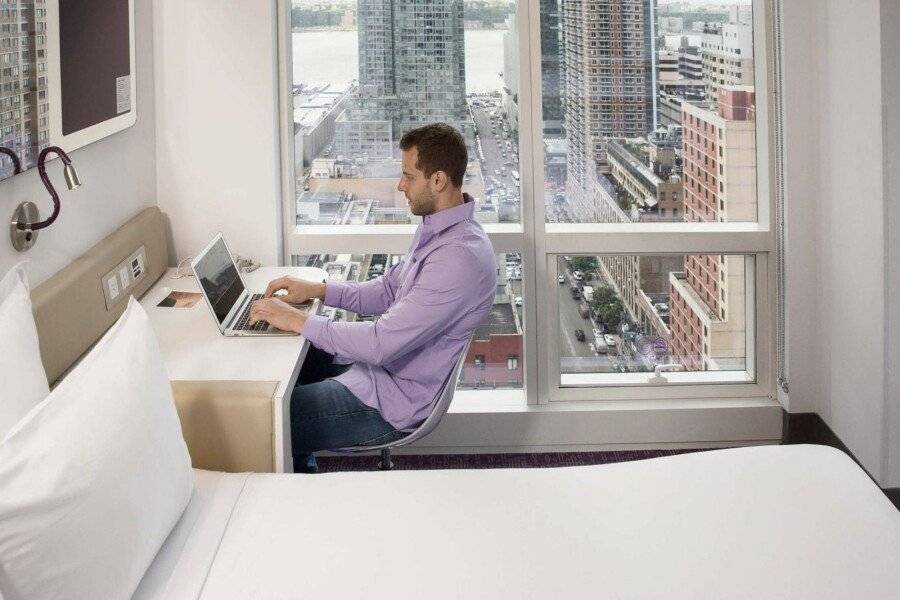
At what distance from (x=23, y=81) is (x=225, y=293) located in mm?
955

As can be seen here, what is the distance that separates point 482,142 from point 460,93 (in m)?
0.20

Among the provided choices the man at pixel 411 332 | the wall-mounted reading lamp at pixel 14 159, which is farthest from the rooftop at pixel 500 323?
the wall-mounted reading lamp at pixel 14 159

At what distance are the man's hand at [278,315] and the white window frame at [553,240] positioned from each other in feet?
3.14

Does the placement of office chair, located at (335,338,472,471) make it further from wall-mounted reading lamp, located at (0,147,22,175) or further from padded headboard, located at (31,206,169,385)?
wall-mounted reading lamp, located at (0,147,22,175)

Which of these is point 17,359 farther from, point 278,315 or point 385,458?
point 385,458

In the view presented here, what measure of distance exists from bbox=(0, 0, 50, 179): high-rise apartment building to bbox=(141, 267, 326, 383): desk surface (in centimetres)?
64

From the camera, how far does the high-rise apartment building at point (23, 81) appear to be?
6.91ft

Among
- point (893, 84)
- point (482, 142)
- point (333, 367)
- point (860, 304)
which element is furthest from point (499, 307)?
point (893, 84)

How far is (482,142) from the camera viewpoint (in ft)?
12.6

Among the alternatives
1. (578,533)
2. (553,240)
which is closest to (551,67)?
(553,240)

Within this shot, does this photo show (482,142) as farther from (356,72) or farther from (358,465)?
(358,465)

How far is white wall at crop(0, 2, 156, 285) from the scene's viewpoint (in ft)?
7.88

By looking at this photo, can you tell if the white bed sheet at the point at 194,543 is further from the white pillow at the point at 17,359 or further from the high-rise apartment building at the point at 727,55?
the high-rise apartment building at the point at 727,55

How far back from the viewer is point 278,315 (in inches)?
112
